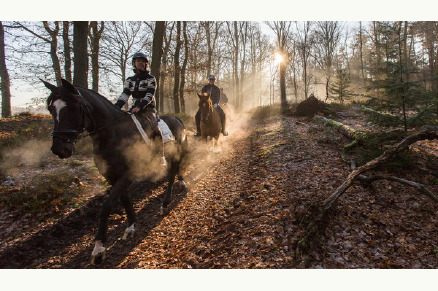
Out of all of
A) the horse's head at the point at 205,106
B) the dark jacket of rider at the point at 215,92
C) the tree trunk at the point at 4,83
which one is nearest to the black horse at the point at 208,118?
the horse's head at the point at 205,106

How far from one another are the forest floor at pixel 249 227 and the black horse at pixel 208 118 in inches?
154

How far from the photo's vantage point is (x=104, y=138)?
4.57 m

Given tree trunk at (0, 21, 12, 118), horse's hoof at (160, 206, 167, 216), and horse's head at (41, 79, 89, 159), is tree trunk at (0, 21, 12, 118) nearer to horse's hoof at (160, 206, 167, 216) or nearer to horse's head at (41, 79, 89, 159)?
horse's head at (41, 79, 89, 159)

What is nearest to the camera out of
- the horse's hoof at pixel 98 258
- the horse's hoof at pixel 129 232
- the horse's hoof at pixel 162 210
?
the horse's hoof at pixel 98 258

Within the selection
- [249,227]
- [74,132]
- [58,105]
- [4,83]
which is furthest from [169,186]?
[4,83]

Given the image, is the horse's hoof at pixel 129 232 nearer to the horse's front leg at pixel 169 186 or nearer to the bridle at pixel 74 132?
the horse's front leg at pixel 169 186

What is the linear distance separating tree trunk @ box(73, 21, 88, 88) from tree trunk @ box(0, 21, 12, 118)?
14.7 ft

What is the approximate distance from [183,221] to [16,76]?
11875 mm

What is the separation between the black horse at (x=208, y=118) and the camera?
33.3 ft

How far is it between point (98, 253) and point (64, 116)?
8.10 feet

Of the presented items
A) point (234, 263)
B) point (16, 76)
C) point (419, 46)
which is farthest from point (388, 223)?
point (419, 46)

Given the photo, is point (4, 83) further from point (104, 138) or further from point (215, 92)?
point (104, 138)

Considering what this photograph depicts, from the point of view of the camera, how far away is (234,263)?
142 inches

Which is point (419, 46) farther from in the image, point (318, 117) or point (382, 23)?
point (382, 23)
